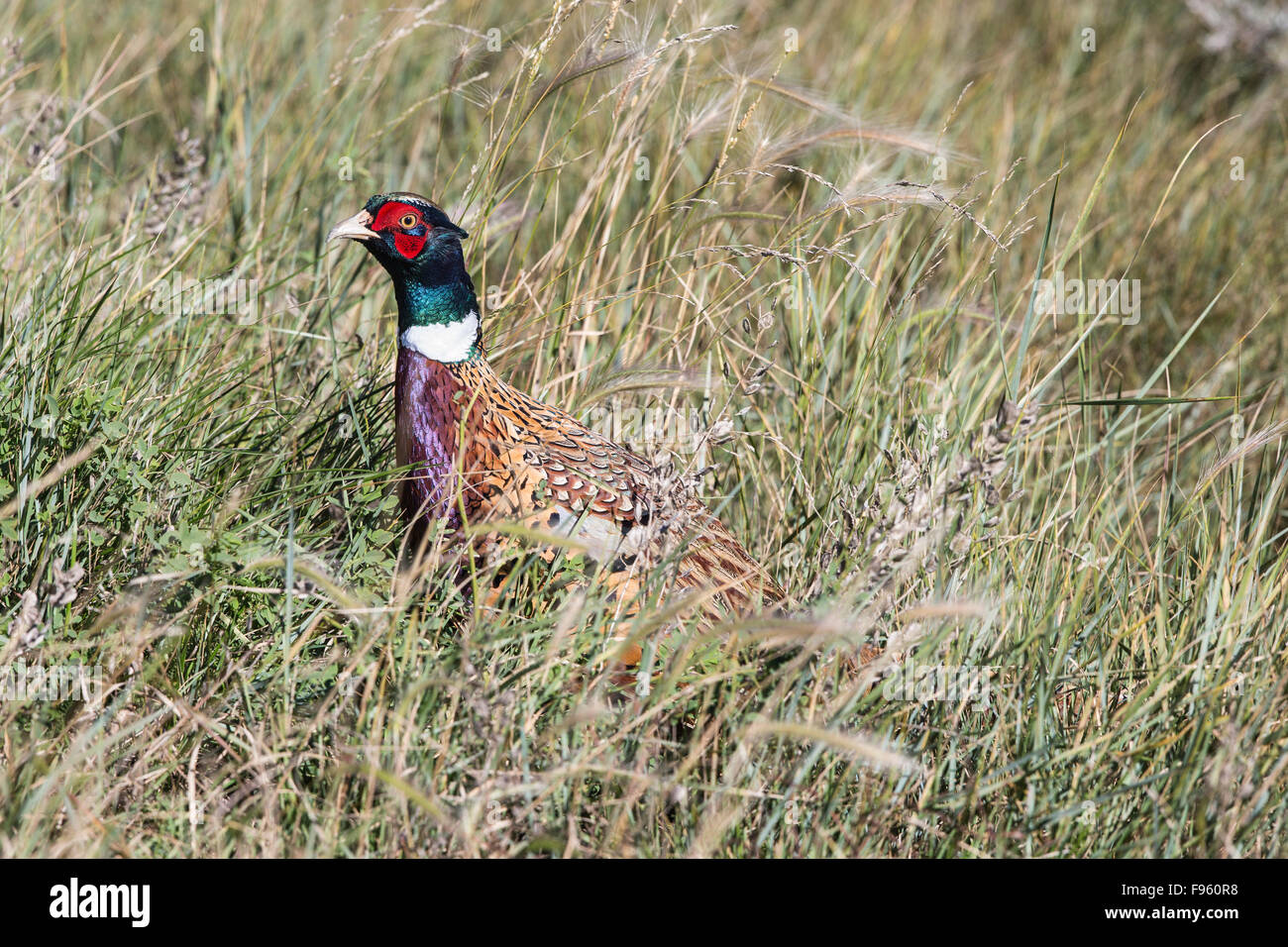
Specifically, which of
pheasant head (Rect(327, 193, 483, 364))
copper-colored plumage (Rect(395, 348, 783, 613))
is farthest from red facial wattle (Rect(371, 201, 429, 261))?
copper-colored plumage (Rect(395, 348, 783, 613))

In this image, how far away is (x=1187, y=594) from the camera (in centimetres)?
313

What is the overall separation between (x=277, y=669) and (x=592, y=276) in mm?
1611

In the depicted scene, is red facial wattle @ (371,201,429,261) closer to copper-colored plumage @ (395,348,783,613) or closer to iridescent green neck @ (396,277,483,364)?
iridescent green neck @ (396,277,483,364)

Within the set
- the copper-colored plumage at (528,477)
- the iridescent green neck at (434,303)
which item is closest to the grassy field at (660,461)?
the copper-colored plumage at (528,477)

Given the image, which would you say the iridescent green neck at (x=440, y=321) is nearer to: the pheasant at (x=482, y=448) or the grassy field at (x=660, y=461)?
the pheasant at (x=482, y=448)

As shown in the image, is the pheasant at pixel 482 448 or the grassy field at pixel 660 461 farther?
the pheasant at pixel 482 448

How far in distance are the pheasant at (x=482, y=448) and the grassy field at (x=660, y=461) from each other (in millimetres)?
144

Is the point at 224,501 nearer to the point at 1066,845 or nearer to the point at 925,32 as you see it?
the point at 1066,845

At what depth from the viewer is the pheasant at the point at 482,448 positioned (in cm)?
311

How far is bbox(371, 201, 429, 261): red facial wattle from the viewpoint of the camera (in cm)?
328

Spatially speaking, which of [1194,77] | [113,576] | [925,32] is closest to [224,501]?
[113,576]

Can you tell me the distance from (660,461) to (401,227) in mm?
926

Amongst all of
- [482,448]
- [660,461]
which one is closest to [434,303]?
[482,448]

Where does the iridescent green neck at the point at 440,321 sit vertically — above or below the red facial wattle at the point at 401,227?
below
